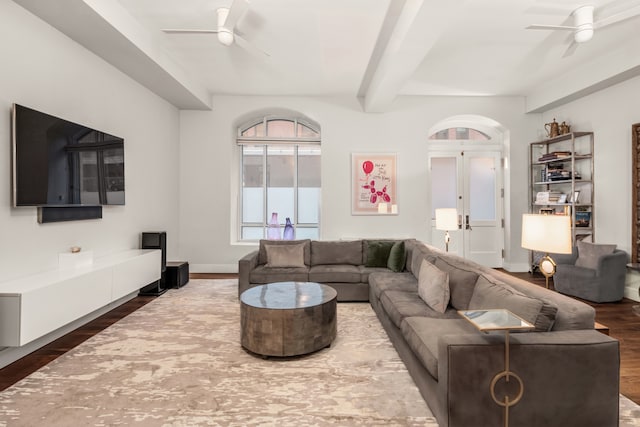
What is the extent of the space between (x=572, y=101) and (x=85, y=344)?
7184 mm

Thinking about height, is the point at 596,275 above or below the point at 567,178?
below

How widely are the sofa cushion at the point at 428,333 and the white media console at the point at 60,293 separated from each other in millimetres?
2669

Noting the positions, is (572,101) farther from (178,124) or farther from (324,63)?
(178,124)

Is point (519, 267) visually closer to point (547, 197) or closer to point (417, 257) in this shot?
point (547, 197)

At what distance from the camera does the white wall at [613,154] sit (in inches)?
175

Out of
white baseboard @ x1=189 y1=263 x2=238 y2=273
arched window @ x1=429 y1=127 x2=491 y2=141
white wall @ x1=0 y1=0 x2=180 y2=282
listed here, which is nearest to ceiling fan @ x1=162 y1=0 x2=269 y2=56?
white wall @ x1=0 y1=0 x2=180 y2=282

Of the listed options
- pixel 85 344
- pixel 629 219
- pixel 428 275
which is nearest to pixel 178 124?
pixel 85 344

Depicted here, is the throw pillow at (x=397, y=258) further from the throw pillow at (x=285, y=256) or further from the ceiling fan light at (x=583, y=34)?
the ceiling fan light at (x=583, y=34)

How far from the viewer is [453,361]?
1.63 metres

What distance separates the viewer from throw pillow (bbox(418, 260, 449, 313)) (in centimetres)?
266

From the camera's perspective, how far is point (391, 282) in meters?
3.59

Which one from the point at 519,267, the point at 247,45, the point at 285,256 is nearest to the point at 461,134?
the point at 519,267

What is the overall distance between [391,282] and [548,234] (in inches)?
65.4

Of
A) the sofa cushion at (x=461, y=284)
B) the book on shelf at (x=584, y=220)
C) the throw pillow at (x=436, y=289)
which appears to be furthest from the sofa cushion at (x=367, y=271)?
the book on shelf at (x=584, y=220)
